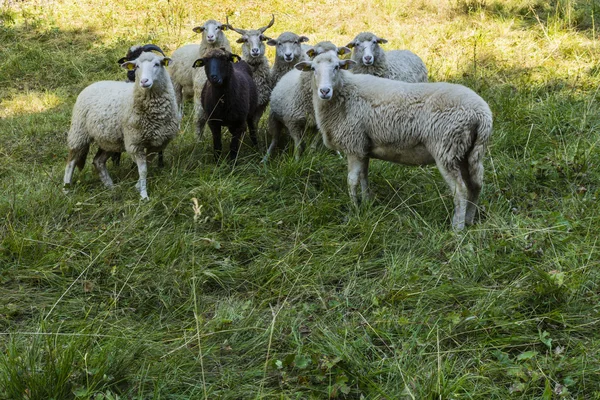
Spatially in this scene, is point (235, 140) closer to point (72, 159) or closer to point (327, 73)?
point (327, 73)

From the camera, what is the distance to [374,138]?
16.7 ft

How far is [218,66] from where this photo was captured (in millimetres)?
6156

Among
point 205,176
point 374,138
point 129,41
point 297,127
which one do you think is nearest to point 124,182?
point 205,176

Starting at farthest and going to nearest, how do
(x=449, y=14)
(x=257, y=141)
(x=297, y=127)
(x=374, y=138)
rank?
(x=449, y=14)
(x=257, y=141)
(x=297, y=127)
(x=374, y=138)

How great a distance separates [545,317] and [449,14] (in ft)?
27.7

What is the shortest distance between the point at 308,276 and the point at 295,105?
2.94 metres

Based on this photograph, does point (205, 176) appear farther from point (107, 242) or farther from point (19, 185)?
point (19, 185)

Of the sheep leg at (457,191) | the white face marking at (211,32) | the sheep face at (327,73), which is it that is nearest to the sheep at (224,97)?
the sheep face at (327,73)

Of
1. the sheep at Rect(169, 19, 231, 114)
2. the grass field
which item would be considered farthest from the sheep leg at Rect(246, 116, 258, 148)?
the sheep at Rect(169, 19, 231, 114)

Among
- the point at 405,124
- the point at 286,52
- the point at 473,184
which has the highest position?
the point at 286,52

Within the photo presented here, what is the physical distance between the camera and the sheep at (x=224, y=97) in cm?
620

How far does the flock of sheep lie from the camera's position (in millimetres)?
4621

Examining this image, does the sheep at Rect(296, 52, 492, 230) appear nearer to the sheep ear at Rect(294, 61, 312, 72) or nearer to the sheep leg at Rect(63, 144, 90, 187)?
the sheep ear at Rect(294, 61, 312, 72)

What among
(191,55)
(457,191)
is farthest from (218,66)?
(457,191)
